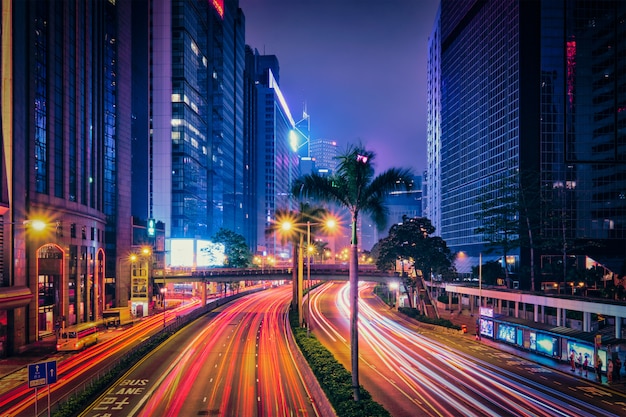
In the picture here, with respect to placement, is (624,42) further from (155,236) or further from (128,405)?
(128,405)

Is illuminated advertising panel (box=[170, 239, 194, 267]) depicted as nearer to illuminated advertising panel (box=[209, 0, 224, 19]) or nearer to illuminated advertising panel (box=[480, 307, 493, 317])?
illuminated advertising panel (box=[209, 0, 224, 19])

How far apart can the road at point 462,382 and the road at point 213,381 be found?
526cm

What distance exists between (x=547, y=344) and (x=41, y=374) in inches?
1491

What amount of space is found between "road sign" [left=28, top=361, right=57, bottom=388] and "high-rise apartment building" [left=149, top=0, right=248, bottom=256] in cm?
11173

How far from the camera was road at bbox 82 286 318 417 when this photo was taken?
2719 cm

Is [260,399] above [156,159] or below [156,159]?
below

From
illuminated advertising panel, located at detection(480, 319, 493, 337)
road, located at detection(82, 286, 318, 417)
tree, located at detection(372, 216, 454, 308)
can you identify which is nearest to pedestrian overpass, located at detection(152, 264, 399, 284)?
tree, located at detection(372, 216, 454, 308)

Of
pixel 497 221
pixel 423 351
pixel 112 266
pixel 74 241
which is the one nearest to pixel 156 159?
pixel 112 266

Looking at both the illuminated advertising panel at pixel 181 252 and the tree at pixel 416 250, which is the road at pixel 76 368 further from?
the illuminated advertising panel at pixel 181 252

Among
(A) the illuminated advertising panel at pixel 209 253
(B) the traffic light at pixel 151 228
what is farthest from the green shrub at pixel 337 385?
(A) the illuminated advertising panel at pixel 209 253

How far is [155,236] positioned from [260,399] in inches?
3198

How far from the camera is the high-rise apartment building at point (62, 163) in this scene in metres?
48.7

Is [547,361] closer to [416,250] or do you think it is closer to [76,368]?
[76,368]

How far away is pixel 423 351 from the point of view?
46.2 m
